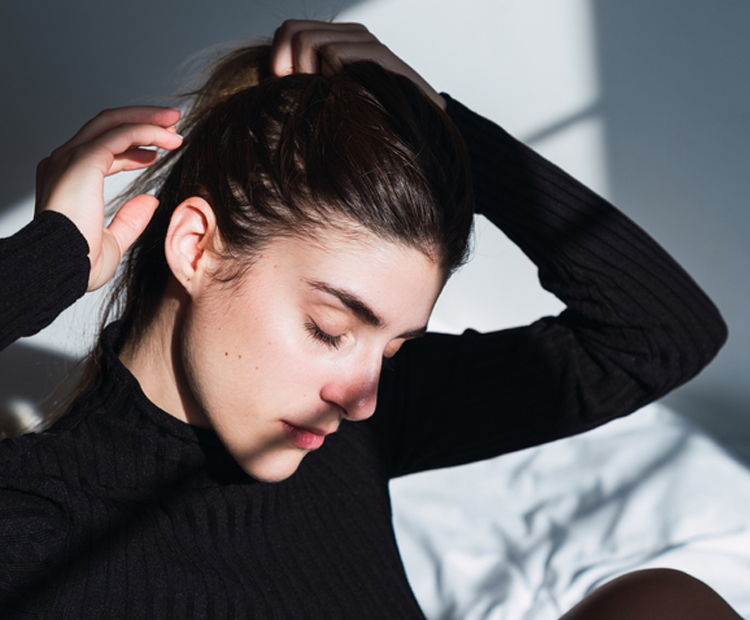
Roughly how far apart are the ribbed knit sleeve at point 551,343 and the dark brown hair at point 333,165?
0.19 metres

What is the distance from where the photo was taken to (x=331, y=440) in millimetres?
1139

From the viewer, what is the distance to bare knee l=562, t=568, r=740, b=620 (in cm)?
88

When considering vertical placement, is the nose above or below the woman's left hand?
below

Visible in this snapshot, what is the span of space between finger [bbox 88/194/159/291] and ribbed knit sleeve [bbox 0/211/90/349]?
2.1 inches

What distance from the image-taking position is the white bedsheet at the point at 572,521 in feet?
4.88

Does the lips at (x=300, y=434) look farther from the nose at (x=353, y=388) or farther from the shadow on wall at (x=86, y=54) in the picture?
the shadow on wall at (x=86, y=54)

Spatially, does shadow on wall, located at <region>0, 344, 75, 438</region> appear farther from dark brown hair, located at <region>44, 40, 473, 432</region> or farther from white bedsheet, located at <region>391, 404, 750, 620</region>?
white bedsheet, located at <region>391, 404, 750, 620</region>

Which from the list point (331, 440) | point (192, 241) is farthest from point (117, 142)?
point (331, 440)

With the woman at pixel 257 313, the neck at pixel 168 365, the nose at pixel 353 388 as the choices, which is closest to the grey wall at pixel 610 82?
the woman at pixel 257 313

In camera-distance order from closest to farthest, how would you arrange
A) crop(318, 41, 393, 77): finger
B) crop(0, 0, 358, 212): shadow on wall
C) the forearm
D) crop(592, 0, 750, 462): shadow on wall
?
1. crop(318, 41, 393, 77): finger
2. the forearm
3. crop(0, 0, 358, 212): shadow on wall
4. crop(592, 0, 750, 462): shadow on wall

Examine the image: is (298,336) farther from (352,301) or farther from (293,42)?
(293,42)

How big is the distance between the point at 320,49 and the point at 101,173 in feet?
1.22

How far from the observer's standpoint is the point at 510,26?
168 cm

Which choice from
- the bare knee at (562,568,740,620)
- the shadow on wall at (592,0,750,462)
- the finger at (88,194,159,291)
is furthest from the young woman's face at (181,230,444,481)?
the shadow on wall at (592,0,750,462)
